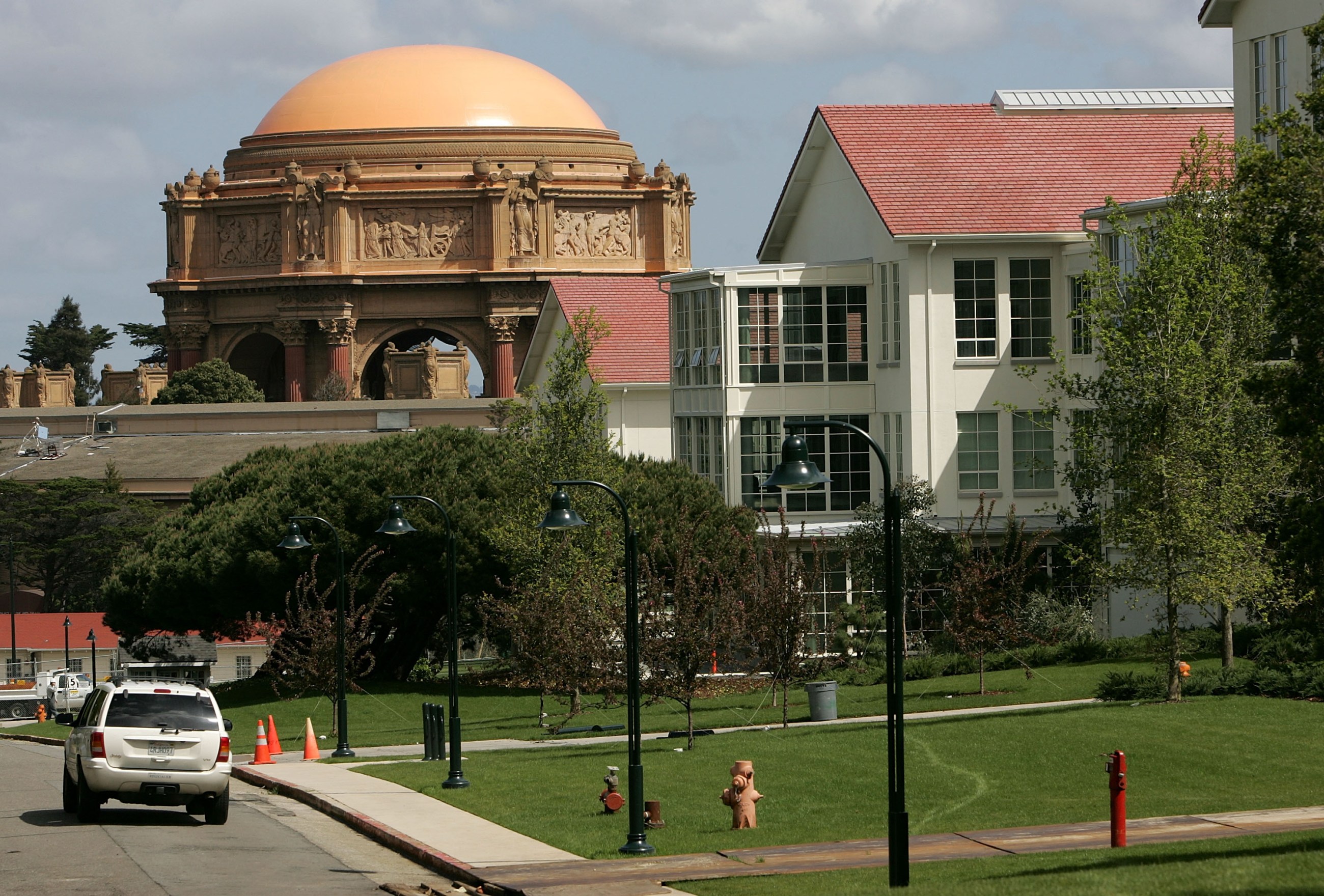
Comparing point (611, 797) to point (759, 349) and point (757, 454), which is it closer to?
point (759, 349)

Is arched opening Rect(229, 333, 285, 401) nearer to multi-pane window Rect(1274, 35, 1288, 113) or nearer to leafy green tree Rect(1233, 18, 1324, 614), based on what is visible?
multi-pane window Rect(1274, 35, 1288, 113)

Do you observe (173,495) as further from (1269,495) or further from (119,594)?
(1269,495)

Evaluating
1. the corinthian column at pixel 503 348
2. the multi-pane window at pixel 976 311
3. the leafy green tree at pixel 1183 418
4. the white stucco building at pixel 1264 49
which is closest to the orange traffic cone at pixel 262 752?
the leafy green tree at pixel 1183 418

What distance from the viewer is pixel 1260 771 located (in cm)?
2366

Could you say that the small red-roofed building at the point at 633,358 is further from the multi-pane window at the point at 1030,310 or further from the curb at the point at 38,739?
the curb at the point at 38,739

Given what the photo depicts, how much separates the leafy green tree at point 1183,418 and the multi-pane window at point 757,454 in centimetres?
1751

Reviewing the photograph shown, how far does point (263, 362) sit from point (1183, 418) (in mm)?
99196

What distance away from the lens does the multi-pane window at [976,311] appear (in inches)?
1848

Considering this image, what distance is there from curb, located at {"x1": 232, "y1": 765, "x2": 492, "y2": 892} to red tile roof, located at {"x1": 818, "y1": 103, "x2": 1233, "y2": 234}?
22.6 metres

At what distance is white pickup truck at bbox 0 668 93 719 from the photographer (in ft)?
208

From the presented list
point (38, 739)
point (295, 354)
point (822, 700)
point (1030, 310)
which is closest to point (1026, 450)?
point (1030, 310)

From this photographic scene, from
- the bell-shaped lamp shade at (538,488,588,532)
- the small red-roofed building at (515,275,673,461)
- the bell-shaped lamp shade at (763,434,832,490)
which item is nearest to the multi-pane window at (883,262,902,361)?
the small red-roofed building at (515,275,673,461)

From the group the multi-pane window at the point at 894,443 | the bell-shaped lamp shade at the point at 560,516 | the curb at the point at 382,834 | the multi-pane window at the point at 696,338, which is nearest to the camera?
the curb at the point at 382,834

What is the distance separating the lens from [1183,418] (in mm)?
30609
